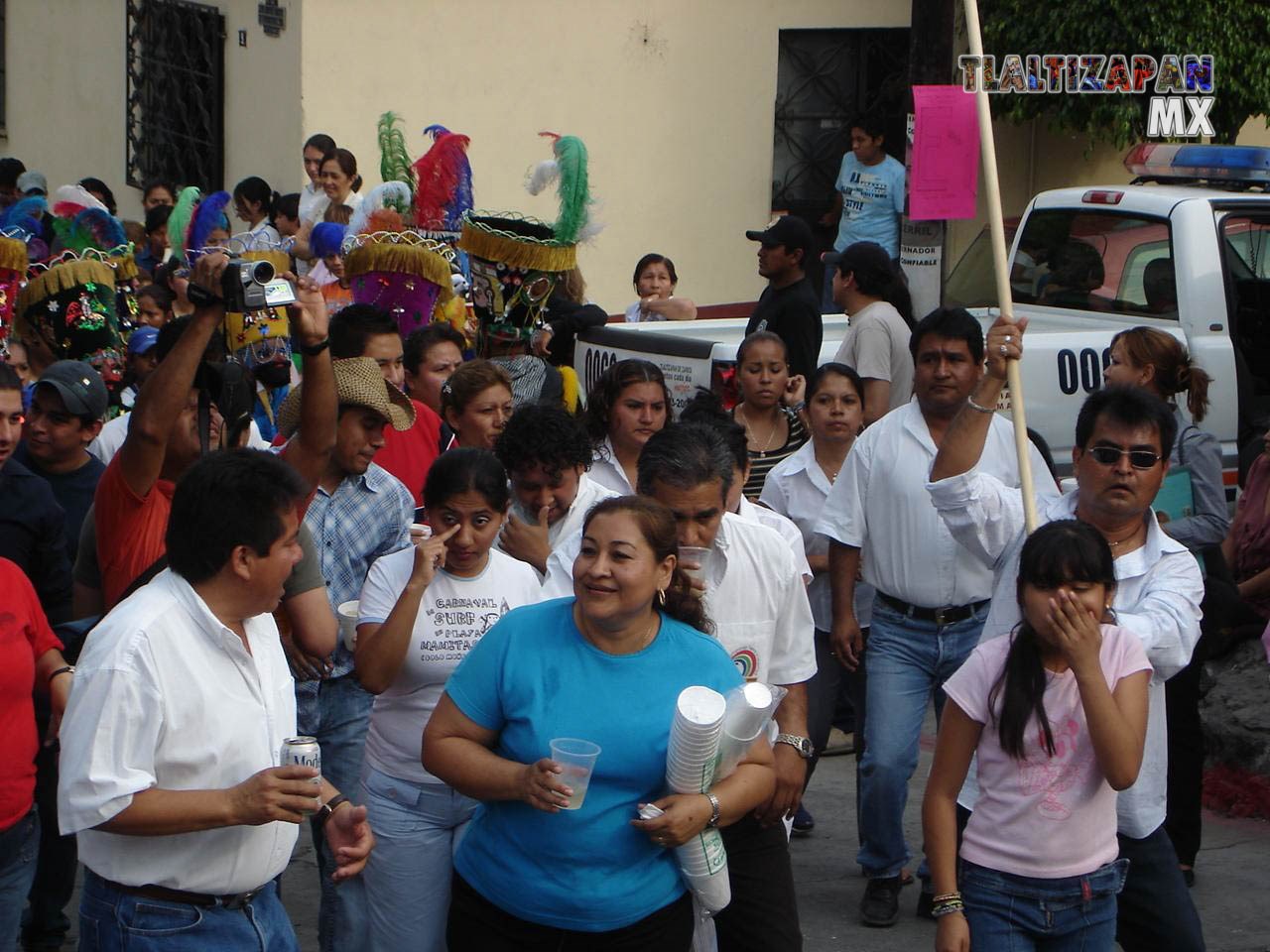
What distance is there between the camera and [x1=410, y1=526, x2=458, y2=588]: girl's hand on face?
169 inches

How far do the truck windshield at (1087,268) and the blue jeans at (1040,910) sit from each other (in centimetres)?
582

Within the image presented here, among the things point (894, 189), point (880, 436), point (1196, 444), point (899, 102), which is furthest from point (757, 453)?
point (899, 102)

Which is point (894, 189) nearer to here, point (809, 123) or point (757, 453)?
point (809, 123)

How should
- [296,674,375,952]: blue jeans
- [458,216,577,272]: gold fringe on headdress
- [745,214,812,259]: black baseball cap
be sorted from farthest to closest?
[745,214,812,259]: black baseball cap < [458,216,577,272]: gold fringe on headdress < [296,674,375,952]: blue jeans

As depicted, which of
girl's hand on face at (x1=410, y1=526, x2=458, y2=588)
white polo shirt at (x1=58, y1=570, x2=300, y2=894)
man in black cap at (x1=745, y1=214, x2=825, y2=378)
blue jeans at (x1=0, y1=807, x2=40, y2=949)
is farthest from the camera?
man in black cap at (x1=745, y1=214, x2=825, y2=378)

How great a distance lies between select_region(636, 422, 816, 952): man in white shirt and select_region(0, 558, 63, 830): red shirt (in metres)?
1.56

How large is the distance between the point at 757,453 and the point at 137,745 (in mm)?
3862

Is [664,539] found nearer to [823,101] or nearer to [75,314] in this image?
[75,314]

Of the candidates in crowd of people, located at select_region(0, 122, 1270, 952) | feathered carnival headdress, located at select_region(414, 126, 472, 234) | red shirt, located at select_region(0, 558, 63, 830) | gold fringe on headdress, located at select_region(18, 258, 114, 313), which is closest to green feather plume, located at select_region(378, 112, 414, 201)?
feathered carnival headdress, located at select_region(414, 126, 472, 234)

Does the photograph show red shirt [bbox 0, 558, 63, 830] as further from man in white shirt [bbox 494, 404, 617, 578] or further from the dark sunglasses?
the dark sunglasses

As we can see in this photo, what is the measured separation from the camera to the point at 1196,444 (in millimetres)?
5922

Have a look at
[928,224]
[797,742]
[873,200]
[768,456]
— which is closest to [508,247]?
[768,456]

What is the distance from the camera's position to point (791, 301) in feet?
27.1

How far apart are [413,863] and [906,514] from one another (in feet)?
6.93
